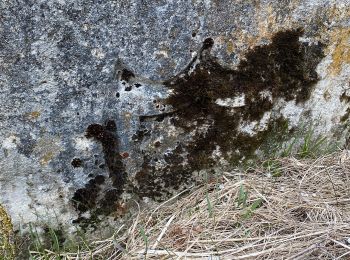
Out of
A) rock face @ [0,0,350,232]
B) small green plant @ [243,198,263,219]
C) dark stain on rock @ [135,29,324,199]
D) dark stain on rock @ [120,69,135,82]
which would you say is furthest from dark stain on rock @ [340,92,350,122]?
dark stain on rock @ [120,69,135,82]

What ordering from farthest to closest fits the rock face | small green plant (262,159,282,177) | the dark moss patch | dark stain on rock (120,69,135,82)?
small green plant (262,159,282,177), the dark moss patch, dark stain on rock (120,69,135,82), the rock face

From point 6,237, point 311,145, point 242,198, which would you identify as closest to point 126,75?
point 242,198

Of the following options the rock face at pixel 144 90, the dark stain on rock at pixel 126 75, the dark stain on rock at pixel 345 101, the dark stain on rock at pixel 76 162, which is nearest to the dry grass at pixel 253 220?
the rock face at pixel 144 90

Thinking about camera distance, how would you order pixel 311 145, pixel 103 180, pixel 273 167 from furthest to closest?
pixel 311 145 < pixel 273 167 < pixel 103 180

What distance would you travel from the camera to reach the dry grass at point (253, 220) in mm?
1812

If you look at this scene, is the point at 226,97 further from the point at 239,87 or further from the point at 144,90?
the point at 144,90

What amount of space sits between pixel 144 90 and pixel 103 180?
42 centimetres

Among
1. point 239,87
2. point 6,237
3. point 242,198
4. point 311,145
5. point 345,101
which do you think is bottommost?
point 6,237

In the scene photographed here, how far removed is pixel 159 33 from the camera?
186 centimetres

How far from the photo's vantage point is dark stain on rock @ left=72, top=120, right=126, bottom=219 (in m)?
1.95

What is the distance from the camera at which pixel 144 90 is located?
6.38ft

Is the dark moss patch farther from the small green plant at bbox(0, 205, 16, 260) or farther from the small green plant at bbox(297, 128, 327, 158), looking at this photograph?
the small green plant at bbox(0, 205, 16, 260)

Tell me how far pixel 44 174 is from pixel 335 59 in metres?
1.35

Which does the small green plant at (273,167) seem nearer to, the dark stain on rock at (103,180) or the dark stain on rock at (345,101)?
the dark stain on rock at (345,101)
